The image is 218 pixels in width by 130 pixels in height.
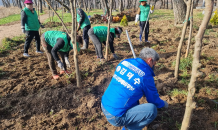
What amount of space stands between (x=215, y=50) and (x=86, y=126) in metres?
4.08

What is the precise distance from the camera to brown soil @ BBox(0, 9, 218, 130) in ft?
7.06

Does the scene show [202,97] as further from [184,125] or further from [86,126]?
[86,126]

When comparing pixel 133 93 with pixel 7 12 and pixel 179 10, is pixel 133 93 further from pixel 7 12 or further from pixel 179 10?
pixel 7 12

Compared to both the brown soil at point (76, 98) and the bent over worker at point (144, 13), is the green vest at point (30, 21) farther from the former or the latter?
the bent over worker at point (144, 13)

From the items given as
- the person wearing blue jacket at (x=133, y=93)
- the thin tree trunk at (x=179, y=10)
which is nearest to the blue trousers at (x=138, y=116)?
the person wearing blue jacket at (x=133, y=93)

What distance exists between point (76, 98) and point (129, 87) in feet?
4.45

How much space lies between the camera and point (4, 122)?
2.20m

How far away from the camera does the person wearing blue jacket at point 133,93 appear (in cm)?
157

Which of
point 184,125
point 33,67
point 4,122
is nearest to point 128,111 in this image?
point 184,125

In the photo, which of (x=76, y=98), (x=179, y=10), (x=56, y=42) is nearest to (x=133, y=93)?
(x=76, y=98)

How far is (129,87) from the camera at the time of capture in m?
1.58

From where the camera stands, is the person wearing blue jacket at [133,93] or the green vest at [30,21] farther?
the green vest at [30,21]

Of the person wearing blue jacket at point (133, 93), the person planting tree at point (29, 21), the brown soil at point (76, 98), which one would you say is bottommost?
the brown soil at point (76, 98)

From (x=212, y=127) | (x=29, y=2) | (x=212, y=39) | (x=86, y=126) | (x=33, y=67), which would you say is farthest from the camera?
(x=212, y=39)
